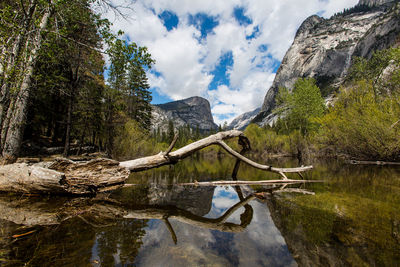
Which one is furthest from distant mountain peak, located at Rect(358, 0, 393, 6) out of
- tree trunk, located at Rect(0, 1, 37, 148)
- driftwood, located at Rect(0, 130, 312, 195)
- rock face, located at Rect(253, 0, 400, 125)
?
driftwood, located at Rect(0, 130, 312, 195)

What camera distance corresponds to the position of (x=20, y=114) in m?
5.27

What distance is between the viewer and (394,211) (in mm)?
3027

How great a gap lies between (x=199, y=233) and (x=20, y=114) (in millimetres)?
6829

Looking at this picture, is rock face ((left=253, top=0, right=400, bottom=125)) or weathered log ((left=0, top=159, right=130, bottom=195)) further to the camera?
rock face ((left=253, top=0, right=400, bottom=125))

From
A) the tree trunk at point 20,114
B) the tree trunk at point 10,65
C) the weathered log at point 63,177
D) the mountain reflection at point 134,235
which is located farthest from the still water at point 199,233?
the tree trunk at point 10,65

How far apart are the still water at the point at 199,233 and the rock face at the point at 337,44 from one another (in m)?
96.2

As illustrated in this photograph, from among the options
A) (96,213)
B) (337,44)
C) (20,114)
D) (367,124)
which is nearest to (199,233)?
(96,213)

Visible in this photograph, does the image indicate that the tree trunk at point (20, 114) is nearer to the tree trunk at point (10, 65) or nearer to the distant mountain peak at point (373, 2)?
the tree trunk at point (10, 65)

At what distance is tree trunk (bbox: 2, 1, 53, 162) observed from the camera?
5039 mm

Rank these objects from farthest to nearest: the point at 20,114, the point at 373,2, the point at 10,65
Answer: the point at 373,2, the point at 20,114, the point at 10,65

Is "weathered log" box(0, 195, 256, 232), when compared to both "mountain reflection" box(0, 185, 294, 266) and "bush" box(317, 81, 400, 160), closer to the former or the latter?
"mountain reflection" box(0, 185, 294, 266)

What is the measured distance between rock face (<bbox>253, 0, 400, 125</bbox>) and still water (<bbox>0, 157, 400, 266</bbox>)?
96.2 metres

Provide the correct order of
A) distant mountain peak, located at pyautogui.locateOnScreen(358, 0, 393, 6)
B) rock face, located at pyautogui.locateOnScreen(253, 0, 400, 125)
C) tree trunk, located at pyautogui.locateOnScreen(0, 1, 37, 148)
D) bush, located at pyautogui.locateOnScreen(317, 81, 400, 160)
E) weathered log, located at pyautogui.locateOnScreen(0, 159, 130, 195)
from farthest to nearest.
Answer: distant mountain peak, located at pyautogui.locateOnScreen(358, 0, 393, 6) < rock face, located at pyautogui.locateOnScreen(253, 0, 400, 125) < bush, located at pyautogui.locateOnScreen(317, 81, 400, 160) < tree trunk, located at pyautogui.locateOnScreen(0, 1, 37, 148) < weathered log, located at pyautogui.locateOnScreen(0, 159, 130, 195)

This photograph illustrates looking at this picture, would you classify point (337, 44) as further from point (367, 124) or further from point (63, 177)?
point (63, 177)
